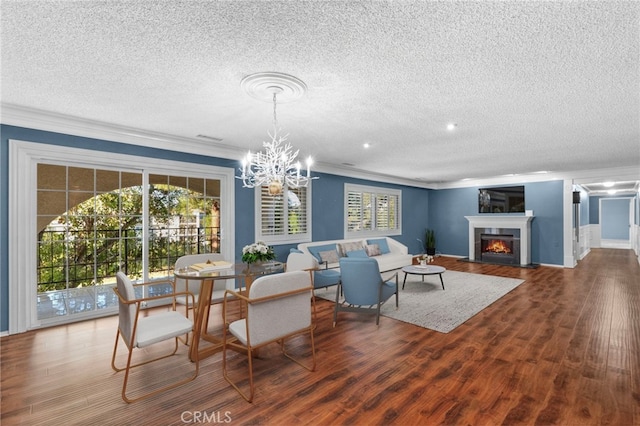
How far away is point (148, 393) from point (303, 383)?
1.20 m

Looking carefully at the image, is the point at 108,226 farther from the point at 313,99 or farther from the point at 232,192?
the point at 313,99

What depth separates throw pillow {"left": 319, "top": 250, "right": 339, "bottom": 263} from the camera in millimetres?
5915

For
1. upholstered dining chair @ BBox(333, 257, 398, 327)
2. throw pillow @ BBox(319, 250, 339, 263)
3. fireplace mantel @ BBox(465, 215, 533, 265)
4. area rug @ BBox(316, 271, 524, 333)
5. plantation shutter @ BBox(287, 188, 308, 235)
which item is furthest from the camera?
fireplace mantel @ BBox(465, 215, 533, 265)

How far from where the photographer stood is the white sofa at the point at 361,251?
5.94m

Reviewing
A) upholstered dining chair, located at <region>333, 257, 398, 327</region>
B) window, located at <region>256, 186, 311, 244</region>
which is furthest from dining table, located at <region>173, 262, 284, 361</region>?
window, located at <region>256, 186, 311, 244</region>

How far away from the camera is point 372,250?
7.18 m

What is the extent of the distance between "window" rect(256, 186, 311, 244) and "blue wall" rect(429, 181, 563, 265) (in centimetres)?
576

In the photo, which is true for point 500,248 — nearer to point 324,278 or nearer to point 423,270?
point 423,270

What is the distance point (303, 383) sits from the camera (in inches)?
94.1

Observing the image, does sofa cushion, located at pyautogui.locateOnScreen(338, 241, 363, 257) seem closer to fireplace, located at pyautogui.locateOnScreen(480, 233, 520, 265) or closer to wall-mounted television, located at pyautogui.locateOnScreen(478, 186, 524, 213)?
fireplace, located at pyautogui.locateOnScreen(480, 233, 520, 265)

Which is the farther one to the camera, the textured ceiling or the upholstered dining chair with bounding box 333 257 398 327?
the upholstered dining chair with bounding box 333 257 398 327

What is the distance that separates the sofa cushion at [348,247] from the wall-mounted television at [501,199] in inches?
183

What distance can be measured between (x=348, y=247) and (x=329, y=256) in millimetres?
819

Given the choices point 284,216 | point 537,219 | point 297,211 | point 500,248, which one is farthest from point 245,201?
point 537,219
